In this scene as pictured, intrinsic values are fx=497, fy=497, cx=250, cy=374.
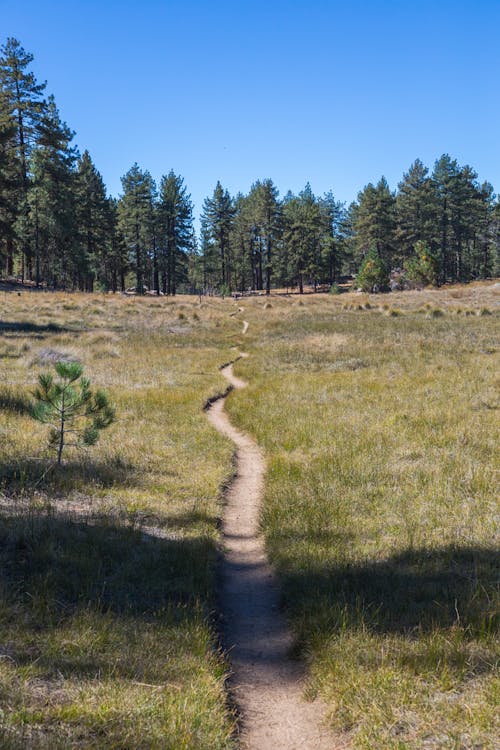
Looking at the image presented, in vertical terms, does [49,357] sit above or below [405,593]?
above

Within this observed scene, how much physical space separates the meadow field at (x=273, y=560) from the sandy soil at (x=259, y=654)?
15 centimetres

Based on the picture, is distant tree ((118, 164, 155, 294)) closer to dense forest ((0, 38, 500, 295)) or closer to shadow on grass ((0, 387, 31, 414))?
dense forest ((0, 38, 500, 295))

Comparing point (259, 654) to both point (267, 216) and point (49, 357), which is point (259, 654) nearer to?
point (49, 357)

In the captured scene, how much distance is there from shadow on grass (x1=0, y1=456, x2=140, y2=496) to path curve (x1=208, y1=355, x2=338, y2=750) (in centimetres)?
204

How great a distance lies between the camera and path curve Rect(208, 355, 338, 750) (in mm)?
3586

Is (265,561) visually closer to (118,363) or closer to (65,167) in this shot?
(118,363)

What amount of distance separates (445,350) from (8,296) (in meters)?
35.8

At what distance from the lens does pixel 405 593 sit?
4.86 meters

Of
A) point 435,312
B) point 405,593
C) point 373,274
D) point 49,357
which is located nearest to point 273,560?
point 405,593

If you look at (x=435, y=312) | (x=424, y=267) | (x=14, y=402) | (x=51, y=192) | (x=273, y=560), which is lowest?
(x=273, y=560)

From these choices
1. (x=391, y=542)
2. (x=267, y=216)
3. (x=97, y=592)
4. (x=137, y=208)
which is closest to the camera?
(x=97, y=592)

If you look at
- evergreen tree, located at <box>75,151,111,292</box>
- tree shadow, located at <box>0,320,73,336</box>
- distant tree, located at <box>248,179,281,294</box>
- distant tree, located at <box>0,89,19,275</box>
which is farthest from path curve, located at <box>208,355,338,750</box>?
distant tree, located at <box>248,179,281,294</box>

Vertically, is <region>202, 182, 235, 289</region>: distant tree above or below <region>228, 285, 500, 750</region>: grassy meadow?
above

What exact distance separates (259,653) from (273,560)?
5.12 ft
